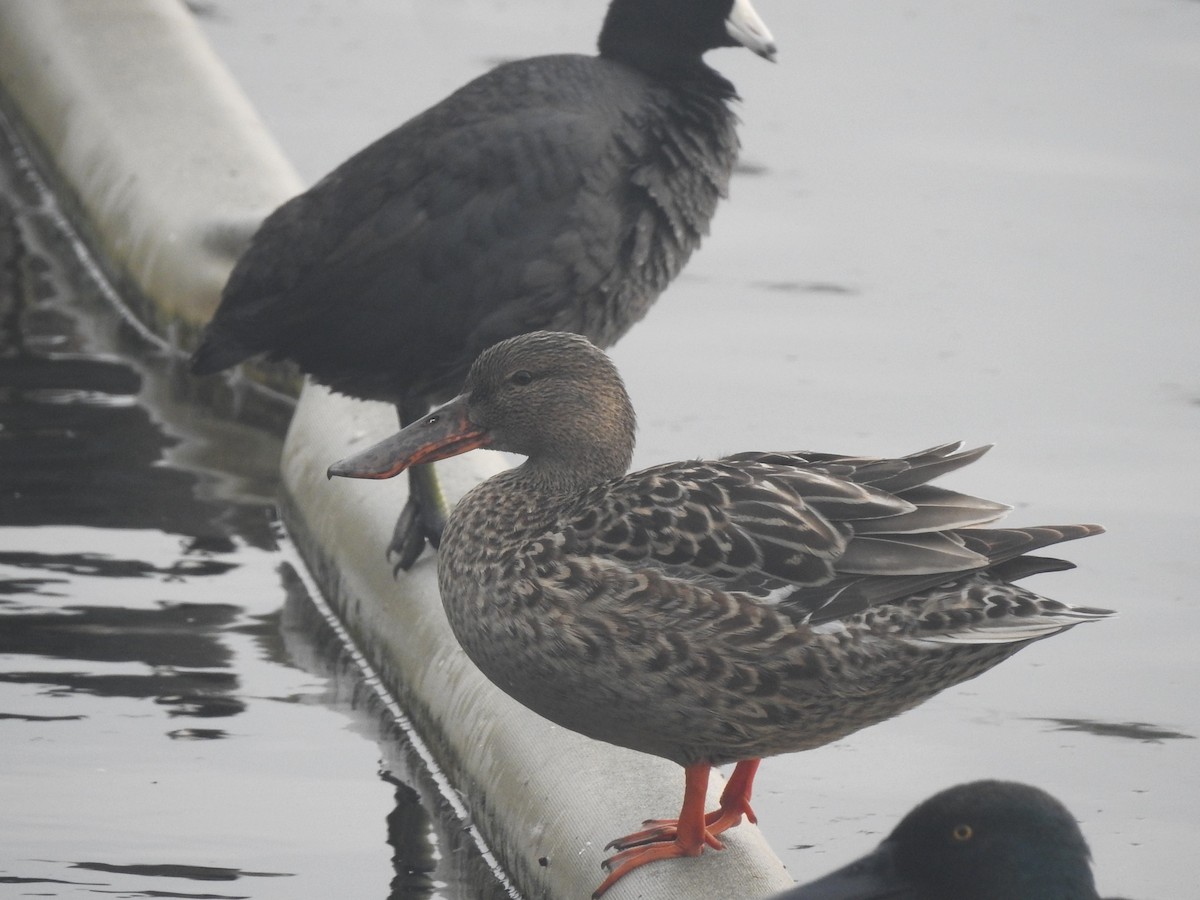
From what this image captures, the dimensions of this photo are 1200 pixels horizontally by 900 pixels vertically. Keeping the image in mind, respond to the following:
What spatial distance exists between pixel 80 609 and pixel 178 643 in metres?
0.33

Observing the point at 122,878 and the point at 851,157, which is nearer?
the point at 122,878

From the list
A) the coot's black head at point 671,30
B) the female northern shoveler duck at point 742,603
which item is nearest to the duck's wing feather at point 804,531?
the female northern shoveler duck at point 742,603

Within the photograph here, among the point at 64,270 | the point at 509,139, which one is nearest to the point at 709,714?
the point at 509,139

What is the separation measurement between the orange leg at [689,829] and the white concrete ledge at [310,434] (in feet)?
0.10

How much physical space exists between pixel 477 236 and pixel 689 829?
173cm

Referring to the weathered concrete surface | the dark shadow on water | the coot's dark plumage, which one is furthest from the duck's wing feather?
the weathered concrete surface

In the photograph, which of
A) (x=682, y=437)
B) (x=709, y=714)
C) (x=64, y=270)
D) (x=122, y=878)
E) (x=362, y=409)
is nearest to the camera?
(x=709, y=714)

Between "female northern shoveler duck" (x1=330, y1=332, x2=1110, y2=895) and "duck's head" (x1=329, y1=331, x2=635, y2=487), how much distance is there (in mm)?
154

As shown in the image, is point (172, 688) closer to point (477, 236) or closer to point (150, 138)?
point (477, 236)

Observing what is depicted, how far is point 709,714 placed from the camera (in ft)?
12.5

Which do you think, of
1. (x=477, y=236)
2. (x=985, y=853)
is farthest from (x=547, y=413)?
(x=985, y=853)

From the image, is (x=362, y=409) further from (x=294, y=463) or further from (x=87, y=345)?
(x=87, y=345)

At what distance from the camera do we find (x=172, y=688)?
206 inches

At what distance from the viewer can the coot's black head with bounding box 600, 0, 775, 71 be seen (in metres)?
5.71
